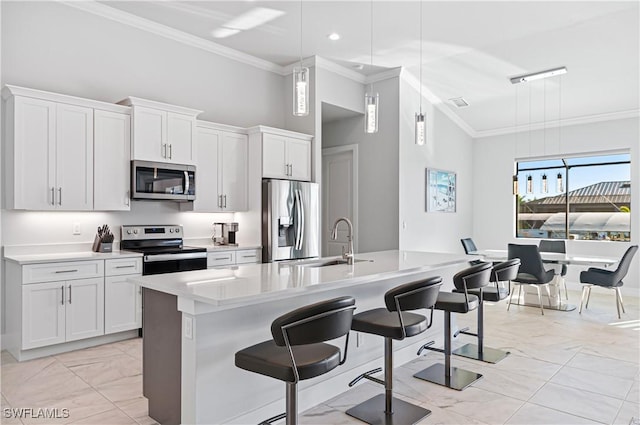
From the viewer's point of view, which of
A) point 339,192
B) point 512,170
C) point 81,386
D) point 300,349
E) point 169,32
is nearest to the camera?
point 300,349

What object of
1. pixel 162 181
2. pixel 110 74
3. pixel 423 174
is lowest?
pixel 162 181

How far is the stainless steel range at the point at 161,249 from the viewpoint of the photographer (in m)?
4.35

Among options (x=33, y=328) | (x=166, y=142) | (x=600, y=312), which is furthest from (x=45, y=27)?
(x=600, y=312)

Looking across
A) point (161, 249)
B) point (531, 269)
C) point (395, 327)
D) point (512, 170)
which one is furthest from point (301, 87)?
point (512, 170)

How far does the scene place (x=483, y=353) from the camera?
390 cm

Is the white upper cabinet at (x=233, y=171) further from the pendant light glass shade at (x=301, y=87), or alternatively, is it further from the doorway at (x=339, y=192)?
the pendant light glass shade at (x=301, y=87)

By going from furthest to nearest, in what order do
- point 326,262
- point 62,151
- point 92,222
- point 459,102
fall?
point 459,102 < point 92,222 < point 62,151 < point 326,262

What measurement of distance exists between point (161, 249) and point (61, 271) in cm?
102

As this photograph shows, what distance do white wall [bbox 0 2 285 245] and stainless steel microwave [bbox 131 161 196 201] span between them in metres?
0.37

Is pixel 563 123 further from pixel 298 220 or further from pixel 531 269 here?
pixel 298 220

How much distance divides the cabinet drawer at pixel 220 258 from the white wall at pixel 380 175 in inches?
89.4

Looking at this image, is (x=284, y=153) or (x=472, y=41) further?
(x=284, y=153)

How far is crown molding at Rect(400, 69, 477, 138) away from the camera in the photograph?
649 cm

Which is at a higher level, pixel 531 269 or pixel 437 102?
pixel 437 102
